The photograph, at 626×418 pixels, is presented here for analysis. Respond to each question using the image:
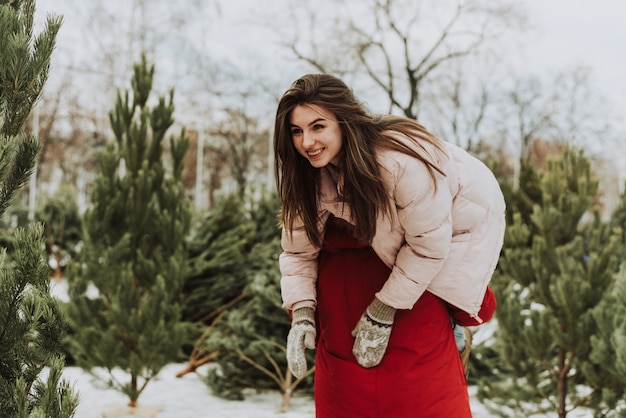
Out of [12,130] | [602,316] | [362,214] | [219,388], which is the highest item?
[12,130]

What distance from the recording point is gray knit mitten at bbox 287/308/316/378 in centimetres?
246

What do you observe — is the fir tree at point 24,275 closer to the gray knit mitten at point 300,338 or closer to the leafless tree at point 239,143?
the gray knit mitten at point 300,338

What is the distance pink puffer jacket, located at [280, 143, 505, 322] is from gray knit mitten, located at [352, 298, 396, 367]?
6cm

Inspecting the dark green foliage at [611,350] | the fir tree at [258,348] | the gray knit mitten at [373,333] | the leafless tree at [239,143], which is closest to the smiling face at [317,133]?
the gray knit mitten at [373,333]

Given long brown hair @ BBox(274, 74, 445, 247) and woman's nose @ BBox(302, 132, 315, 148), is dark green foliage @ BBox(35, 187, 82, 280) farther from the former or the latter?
woman's nose @ BBox(302, 132, 315, 148)

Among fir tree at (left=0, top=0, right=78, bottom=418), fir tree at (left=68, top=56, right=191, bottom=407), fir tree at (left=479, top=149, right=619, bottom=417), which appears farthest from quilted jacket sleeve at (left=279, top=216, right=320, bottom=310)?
fir tree at (left=68, top=56, right=191, bottom=407)

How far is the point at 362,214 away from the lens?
215 cm

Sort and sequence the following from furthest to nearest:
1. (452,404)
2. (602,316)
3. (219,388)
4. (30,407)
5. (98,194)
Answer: (219,388) < (98,194) < (602,316) < (452,404) < (30,407)

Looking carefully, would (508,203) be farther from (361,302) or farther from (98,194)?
(361,302)

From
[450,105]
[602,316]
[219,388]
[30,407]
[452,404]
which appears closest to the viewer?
[30,407]

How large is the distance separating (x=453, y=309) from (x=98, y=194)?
11.9ft

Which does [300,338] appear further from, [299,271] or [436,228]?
[436,228]

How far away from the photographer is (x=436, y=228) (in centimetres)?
211

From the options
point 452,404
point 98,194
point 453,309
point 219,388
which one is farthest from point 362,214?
point 219,388
